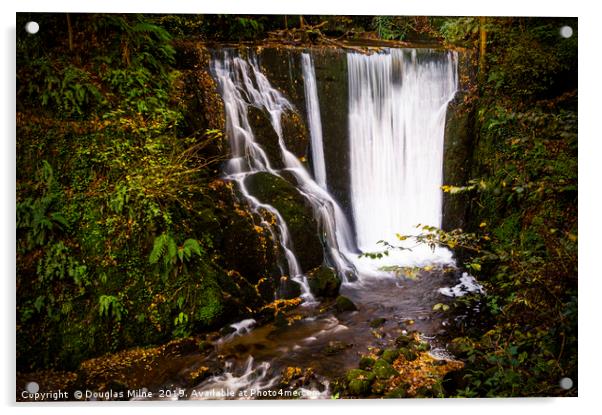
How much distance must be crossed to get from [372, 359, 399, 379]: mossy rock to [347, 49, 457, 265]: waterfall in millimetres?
1063

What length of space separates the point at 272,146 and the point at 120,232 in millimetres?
1706

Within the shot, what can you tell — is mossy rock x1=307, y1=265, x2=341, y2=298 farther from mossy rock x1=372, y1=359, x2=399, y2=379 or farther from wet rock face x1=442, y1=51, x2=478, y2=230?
wet rock face x1=442, y1=51, x2=478, y2=230

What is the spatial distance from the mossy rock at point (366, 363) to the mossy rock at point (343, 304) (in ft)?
1.73

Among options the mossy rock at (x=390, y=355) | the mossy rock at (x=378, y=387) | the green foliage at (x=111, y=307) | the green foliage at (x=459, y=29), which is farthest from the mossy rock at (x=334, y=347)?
the green foliage at (x=459, y=29)

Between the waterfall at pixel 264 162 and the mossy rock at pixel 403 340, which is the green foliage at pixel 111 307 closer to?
the waterfall at pixel 264 162

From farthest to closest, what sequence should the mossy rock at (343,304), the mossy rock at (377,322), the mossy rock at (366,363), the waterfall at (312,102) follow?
the waterfall at (312,102) → the mossy rock at (343,304) → the mossy rock at (377,322) → the mossy rock at (366,363)

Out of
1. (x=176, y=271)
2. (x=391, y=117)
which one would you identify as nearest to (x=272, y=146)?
(x=391, y=117)

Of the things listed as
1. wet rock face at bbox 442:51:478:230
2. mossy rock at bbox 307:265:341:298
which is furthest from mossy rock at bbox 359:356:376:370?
wet rock face at bbox 442:51:478:230

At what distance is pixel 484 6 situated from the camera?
3.32 metres

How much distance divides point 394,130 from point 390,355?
2.24 metres

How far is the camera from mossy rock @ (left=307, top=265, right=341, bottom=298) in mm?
3973

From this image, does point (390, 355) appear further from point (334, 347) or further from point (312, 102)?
point (312, 102)

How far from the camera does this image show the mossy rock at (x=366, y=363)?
342cm

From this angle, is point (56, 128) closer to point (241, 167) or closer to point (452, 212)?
point (241, 167)
